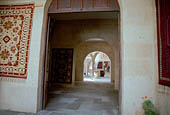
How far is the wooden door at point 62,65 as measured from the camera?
19.9ft

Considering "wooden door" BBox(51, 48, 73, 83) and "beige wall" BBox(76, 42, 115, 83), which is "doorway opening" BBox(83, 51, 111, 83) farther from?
"wooden door" BBox(51, 48, 73, 83)

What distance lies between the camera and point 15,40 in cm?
273

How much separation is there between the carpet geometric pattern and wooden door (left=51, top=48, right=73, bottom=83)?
343 centimetres

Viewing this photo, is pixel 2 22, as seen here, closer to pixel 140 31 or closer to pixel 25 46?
pixel 25 46

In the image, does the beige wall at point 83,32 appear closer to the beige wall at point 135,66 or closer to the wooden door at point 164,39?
the beige wall at point 135,66

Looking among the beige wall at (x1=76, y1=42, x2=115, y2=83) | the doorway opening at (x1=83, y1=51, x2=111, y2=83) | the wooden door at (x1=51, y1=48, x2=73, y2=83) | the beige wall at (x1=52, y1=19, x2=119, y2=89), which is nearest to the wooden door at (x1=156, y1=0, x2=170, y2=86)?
the beige wall at (x1=52, y1=19, x2=119, y2=89)

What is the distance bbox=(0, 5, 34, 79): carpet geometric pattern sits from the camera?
2.63 m

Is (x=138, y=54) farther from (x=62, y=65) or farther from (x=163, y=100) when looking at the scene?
(x=62, y=65)

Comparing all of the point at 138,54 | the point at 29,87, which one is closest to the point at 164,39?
the point at 138,54

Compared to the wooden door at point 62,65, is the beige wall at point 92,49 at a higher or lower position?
higher

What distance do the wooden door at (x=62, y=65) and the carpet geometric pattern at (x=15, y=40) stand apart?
3431 mm

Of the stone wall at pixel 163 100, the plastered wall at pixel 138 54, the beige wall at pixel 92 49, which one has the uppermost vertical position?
the beige wall at pixel 92 49

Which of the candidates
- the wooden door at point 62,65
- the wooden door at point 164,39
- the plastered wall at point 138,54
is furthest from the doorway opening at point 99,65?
the wooden door at point 164,39

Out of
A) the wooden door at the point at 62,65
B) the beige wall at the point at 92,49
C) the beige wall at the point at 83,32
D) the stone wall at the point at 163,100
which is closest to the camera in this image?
the stone wall at the point at 163,100
